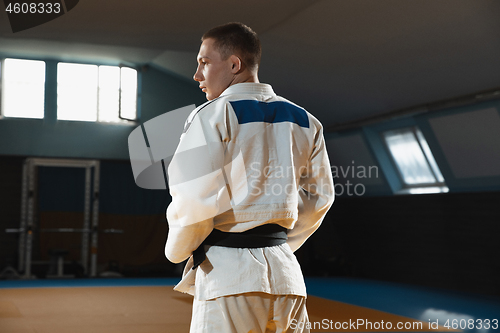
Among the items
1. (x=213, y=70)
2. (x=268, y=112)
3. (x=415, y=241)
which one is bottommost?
(x=415, y=241)

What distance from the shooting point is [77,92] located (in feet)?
35.4

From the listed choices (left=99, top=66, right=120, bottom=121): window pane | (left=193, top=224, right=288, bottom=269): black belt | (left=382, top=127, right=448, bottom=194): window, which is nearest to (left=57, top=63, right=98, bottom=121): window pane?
(left=99, top=66, right=120, bottom=121): window pane

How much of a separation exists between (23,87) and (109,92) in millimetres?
1573

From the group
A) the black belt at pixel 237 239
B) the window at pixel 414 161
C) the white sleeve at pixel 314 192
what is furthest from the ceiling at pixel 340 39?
the black belt at pixel 237 239

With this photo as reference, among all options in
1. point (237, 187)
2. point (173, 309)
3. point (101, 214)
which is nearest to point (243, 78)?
point (237, 187)

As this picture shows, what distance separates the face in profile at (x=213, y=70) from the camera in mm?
1307

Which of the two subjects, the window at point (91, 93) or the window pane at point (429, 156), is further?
the window at point (91, 93)

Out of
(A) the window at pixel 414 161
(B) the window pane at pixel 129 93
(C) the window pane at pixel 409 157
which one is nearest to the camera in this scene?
(A) the window at pixel 414 161

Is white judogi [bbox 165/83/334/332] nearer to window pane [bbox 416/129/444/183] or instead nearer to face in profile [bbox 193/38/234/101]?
face in profile [bbox 193/38/234/101]

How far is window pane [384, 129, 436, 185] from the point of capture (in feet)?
30.3

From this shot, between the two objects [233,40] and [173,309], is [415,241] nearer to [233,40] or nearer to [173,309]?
[173,309]

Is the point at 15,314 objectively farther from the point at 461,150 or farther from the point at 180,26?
the point at 461,150

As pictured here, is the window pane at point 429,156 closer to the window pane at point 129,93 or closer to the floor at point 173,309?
the floor at point 173,309

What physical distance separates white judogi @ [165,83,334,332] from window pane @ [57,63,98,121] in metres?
10.1
